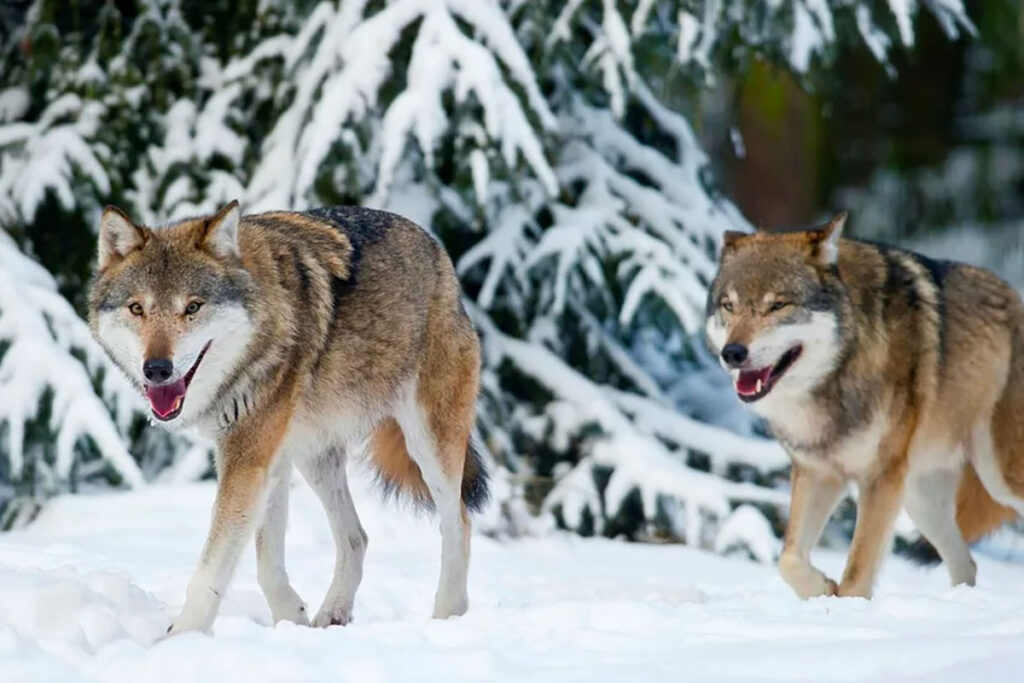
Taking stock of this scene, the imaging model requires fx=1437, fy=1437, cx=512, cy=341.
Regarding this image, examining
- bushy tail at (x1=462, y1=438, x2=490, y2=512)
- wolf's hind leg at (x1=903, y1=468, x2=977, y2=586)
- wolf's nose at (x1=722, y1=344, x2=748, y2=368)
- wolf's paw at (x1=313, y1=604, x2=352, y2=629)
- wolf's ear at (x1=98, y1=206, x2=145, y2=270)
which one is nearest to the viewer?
wolf's ear at (x1=98, y1=206, x2=145, y2=270)

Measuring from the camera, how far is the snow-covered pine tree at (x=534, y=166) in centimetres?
699

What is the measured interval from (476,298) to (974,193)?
27.0ft

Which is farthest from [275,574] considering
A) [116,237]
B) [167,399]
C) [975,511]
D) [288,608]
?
[975,511]

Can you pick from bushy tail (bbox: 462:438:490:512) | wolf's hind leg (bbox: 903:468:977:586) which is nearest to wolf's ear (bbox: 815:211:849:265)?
wolf's hind leg (bbox: 903:468:977:586)

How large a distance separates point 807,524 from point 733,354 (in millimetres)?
845

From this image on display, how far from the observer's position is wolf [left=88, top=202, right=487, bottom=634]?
13.6 ft

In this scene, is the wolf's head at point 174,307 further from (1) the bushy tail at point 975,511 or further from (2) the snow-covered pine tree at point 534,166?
(1) the bushy tail at point 975,511

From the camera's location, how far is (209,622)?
158 inches

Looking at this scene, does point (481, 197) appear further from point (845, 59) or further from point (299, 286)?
point (845, 59)

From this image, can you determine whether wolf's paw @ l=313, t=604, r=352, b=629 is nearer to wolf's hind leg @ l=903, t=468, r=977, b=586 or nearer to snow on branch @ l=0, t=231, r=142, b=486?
snow on branch @ l=0, t=231, r=142, b=486

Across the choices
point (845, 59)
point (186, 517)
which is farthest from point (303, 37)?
point (845, 59)

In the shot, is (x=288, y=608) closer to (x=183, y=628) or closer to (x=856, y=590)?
(x=183, y=628)

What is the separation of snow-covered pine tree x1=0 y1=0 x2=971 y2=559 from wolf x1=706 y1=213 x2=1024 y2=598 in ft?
6.06

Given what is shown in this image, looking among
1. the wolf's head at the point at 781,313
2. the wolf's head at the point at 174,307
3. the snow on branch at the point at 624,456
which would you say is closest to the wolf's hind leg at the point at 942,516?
the wolf's head at the point at 781,313
